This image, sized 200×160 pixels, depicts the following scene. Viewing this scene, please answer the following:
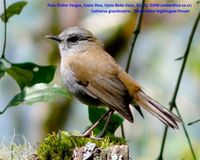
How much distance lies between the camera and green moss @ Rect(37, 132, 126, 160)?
4676 mm

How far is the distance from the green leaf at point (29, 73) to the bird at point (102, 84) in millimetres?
760

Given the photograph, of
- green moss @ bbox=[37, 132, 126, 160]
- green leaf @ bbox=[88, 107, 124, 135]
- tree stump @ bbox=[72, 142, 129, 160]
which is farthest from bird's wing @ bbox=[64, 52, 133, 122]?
tree stump @ bbox=[72, 142, 129, 160]

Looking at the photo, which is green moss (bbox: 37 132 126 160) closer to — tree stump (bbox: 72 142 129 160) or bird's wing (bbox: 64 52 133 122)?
tree stump (bbox: 72 142 129 160)

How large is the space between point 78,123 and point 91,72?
9.34 ft

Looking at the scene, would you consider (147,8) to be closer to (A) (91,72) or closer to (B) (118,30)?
(B) (118,30)

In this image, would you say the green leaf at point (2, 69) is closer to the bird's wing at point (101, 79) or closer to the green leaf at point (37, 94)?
the green leaf at point (37, 94)

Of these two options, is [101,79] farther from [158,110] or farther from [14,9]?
[14,9]

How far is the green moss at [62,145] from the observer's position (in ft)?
15.3

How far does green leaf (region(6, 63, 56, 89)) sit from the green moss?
48 cm

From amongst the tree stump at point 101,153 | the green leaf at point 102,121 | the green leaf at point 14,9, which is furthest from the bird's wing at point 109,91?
the tree stump at point 101,153

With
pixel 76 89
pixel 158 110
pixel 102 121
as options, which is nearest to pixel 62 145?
pixel 102 121

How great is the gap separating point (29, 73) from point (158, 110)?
135 centimetres

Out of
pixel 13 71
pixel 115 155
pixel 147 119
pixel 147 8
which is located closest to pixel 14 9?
pixel 13 71

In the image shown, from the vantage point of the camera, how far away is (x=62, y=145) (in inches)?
186
